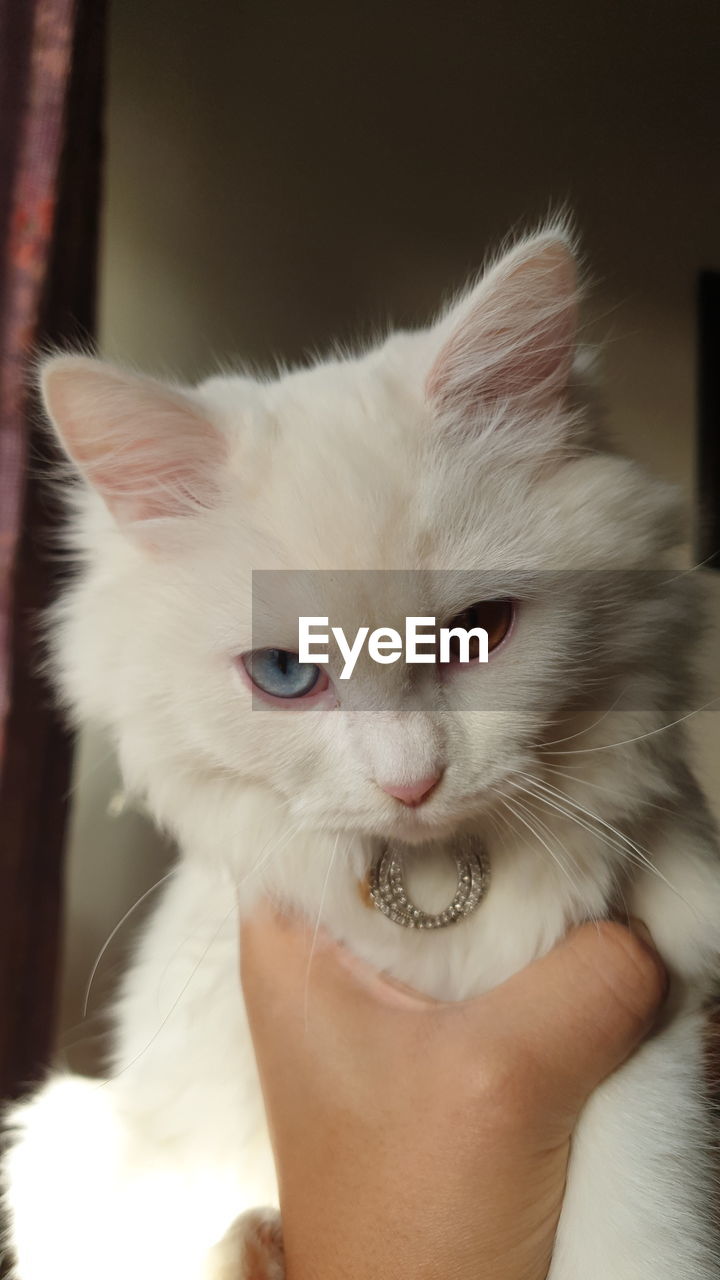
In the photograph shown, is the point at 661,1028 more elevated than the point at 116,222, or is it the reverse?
the point at 116,222

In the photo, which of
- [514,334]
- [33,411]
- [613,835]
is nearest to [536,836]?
[613,835]

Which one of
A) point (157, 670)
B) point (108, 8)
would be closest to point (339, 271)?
point (108, 8)

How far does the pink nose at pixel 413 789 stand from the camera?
559 mm

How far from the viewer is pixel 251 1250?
28.8 inches

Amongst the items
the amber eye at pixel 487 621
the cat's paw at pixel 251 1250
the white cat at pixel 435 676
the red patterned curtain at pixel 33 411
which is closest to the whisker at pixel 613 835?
the white cat at pixel 435 676

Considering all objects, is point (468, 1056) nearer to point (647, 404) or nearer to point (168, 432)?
point (168, 432)

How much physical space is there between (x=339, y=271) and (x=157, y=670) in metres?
1.26

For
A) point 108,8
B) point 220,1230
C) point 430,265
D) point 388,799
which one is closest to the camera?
point 388,799

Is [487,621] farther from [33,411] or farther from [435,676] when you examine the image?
[33,411]

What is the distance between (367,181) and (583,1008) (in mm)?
1507

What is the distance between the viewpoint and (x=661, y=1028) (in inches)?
27.4

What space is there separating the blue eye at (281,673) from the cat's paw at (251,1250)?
49 centimetres

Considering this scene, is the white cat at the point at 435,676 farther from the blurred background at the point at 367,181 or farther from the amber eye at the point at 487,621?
the blurred background at the point at 367,181

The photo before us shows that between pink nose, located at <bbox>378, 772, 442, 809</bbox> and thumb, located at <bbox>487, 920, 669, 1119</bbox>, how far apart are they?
0.71 ft
